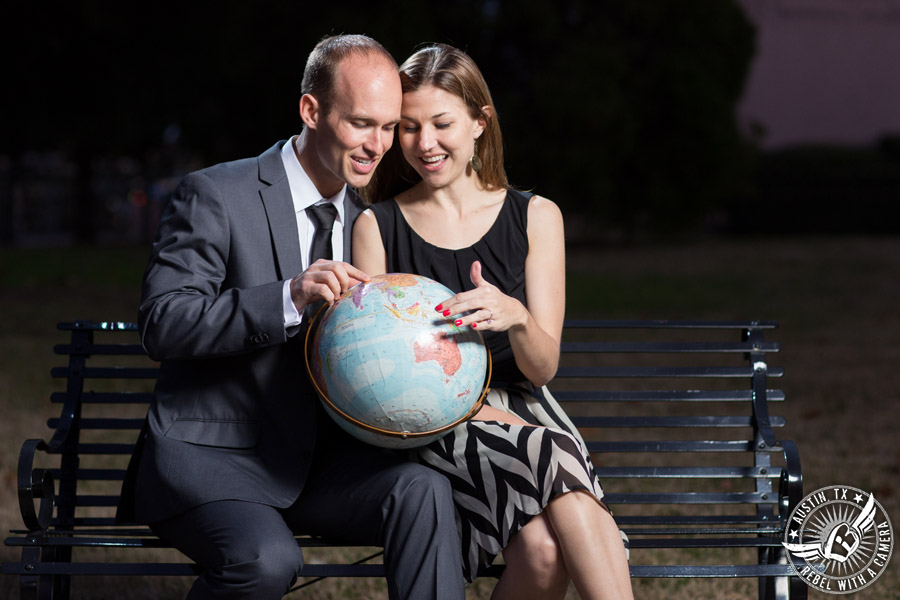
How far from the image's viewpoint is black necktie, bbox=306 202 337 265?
3.60 meters

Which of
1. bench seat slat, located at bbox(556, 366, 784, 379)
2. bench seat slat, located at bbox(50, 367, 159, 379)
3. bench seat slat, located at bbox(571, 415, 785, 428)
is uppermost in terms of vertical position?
bench seat slat, located at bbox(50, 367, 159, 379)

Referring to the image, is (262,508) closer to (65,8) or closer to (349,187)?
(349,187)

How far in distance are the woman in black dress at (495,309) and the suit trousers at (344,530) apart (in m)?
0.17

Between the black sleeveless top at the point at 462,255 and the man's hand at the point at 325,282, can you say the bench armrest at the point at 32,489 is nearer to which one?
the man's hand at the point at 325,282

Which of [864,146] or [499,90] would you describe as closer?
[499,90]

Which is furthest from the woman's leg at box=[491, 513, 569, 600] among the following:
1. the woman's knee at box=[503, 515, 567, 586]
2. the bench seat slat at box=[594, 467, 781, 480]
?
the bench seat slat at box=[594, 467, 781, 480]

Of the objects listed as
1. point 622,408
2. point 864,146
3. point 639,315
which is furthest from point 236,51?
point 864,146

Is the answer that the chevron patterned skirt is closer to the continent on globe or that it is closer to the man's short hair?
the continent on globe

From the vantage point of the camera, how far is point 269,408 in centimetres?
337

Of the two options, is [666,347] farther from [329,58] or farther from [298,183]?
[329,58]

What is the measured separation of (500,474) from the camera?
322 centimetres

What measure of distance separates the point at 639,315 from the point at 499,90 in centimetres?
1355

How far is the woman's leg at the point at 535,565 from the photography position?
124 inches

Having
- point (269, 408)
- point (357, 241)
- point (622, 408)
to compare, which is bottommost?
point (622, 408)
